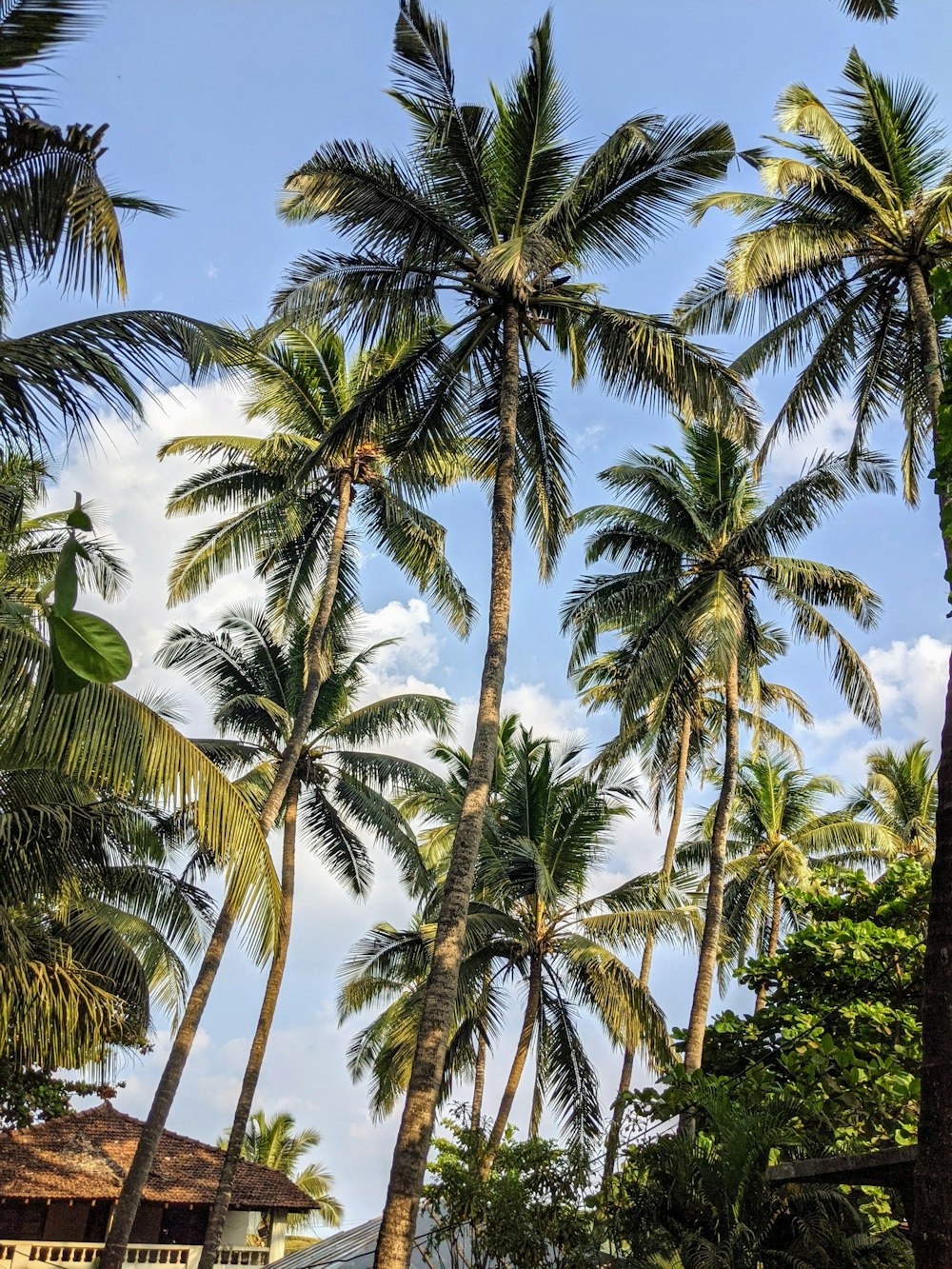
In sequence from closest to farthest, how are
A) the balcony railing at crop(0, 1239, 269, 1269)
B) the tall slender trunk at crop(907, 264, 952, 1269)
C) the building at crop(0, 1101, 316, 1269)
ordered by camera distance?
1. the tall slender trunk at crop(907, 264, 952, 1269)
2. the balcony railing at crop(0, 1239, 269, 1269)
3. the building at crop(0, 1101, 316, 1269)

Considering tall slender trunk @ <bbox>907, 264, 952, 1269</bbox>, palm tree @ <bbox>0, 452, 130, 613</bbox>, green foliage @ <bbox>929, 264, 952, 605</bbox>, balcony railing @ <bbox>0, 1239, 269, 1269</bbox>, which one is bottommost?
balcony railing @ <bbox>0, 1239, 269, 1269</bbox>

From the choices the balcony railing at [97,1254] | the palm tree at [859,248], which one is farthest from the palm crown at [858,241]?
the balcony railing at [97,1254]

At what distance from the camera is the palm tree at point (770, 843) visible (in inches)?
935

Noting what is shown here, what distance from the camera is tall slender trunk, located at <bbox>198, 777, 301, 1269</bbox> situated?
17359 millimetres

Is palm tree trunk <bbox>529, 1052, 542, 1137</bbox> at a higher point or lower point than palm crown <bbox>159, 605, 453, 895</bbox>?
lower

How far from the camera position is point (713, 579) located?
1809 cm

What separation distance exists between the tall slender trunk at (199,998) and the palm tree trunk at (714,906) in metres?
6.31

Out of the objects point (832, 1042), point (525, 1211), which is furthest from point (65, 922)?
point (832, 1042)

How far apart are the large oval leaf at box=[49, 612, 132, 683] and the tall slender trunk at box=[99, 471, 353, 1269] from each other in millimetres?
10853

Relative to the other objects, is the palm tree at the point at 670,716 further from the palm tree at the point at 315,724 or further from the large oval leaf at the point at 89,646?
the large oval leaf at the point at 89,646

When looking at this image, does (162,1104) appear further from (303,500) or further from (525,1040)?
(303,500)

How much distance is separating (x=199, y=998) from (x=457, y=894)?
7.44m

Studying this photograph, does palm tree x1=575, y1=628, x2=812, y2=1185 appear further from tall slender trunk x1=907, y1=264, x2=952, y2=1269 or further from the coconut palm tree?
tall slender trunk x1=907, y1=264, x2=952, y2=1269

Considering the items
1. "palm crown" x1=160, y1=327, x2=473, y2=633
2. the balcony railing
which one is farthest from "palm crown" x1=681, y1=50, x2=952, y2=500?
the balcony railing
